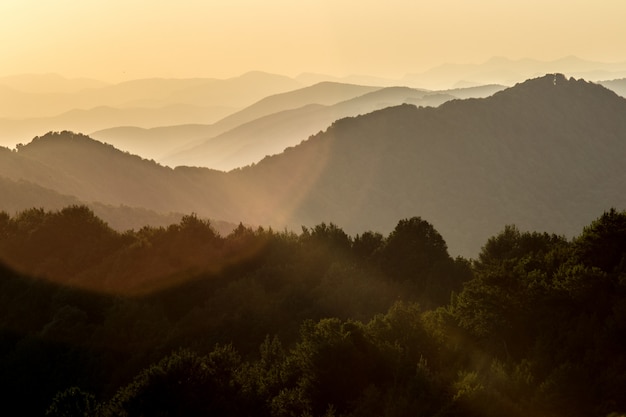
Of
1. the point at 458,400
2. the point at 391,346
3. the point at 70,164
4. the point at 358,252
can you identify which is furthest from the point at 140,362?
the point at 70,164

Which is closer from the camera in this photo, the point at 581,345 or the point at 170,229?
the point at 581,345

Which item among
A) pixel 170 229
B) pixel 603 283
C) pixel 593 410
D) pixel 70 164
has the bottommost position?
pixel 593 410

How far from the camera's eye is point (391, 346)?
31.2 meters

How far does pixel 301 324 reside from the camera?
41.9m

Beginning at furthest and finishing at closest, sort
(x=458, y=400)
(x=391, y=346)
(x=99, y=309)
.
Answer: (x=99, y=309), (x=391, y=346), (x=458, y=400)

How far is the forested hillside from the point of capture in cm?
2673

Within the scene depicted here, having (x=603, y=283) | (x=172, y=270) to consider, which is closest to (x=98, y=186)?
(x=172, y=270)

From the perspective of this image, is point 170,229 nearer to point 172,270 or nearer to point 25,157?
point 172,270

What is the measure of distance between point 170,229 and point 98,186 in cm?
13268

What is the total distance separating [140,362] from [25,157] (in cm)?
14991

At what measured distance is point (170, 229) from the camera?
6016 cm

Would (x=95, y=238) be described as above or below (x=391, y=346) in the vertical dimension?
above

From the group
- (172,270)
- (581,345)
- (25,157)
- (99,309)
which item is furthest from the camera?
(25,157)

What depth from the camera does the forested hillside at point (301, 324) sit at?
26.7 m
